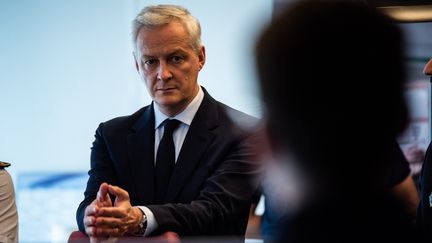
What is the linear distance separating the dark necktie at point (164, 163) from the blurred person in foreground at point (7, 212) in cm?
64

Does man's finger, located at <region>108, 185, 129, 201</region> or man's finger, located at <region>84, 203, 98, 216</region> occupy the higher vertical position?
man's finger, located at <region>108, 185, 129, 201</region>

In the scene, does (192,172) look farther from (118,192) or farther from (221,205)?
(118,192)

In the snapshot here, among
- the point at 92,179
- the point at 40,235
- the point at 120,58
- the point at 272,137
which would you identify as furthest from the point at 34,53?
the point at 272,137

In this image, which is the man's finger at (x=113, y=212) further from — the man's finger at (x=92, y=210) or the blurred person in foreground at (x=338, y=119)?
the blurred person in foreground at (x=338, y=119)

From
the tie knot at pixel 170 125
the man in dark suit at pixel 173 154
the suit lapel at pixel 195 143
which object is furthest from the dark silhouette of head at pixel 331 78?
the tie knot at pixel 170 125

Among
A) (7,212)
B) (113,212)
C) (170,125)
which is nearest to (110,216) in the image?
(113,212)

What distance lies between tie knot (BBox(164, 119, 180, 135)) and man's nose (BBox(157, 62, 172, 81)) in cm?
13

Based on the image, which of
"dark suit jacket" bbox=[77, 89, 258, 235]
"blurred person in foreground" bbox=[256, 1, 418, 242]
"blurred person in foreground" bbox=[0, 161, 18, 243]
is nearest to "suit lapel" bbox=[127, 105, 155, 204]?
"dark suit jacket" bbox=[77, 89, 258, 235]

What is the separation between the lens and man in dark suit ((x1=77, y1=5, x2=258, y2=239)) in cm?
151

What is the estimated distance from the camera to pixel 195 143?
5.59 ft

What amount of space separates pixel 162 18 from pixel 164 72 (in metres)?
0.16

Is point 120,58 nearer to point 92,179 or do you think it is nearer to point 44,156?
point 44,156

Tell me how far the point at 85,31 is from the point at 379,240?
3156 millimetres

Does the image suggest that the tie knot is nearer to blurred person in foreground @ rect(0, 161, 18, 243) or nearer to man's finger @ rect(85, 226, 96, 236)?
man's finger @ rect(85, 226, 96, 236)
